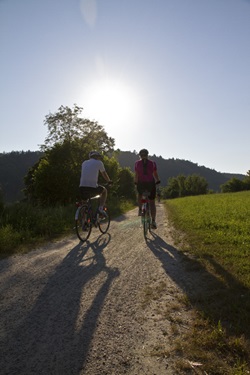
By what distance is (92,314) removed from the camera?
9.63ft

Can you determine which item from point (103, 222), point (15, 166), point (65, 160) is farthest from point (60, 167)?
point (15, 166)

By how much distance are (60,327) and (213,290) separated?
2.15m

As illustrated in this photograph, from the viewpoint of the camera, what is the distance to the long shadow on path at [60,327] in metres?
2.08

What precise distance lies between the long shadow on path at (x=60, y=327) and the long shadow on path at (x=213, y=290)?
1.20 m

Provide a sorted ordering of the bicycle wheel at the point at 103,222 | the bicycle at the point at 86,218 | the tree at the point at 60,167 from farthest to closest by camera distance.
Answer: the tree at the point at 60,167 < the bicycle wheel at the point at 103,222 < the bicycle at the point at 86,218

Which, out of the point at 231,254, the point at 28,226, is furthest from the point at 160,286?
the point at 28,226

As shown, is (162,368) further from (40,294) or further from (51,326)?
(40,294)

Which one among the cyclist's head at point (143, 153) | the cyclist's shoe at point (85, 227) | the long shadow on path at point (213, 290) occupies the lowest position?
the long shadow on path at point (213, 290)

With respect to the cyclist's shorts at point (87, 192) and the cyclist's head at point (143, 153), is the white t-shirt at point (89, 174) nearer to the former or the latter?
the cyclist's shorts at point (87, 192)

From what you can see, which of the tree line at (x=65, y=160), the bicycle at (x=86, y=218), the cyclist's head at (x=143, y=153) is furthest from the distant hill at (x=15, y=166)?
the cyclist's head at (x=143, y=153)

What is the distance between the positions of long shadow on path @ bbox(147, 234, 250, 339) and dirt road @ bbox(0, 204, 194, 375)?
0.23 ft

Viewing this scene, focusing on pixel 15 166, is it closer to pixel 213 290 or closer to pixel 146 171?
pixel 146 171

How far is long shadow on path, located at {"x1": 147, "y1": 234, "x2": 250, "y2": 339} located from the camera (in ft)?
8.54

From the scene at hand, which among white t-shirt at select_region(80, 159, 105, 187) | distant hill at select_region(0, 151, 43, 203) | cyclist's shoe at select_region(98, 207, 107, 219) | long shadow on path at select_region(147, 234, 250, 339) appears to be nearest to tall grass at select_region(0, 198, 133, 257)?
cyclist's shoe at select_region(98, 207, 107, 219)
